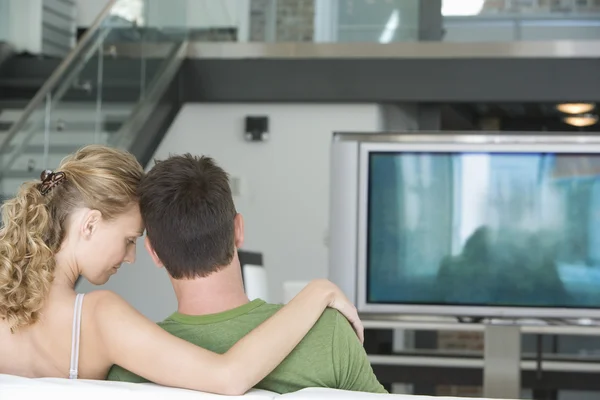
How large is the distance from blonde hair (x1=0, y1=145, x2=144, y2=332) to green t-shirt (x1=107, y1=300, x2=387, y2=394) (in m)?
0.19

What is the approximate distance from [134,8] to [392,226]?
16.2ft

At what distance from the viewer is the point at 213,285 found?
1.76 m

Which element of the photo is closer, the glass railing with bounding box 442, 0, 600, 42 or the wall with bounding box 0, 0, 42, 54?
the glass railing with bounding box 442, 0, 600, 42

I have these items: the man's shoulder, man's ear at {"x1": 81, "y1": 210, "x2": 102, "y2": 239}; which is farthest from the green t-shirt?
man's ear at {"x1": 81, "y1": 210, "x2": 102, "y2": 239}

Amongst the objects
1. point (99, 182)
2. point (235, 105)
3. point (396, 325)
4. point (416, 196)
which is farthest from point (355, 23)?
point (99, 182)

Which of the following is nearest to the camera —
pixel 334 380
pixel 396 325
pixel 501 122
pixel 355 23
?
pixel 334 380

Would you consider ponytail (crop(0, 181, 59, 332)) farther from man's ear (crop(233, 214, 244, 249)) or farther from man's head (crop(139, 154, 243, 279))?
man's ear (crop(233, 214, 244, 249))

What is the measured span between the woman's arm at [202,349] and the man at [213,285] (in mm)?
61

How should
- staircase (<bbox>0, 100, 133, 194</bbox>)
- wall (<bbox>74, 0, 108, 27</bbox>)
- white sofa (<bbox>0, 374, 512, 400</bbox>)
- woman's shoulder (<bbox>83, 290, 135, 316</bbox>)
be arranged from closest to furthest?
white sofa (<bbox>0, 374, 512, 400</bbox>) < woman's shoulder (<bbox>83, 290, 135, 316</bbox>) < staircase (<bbox>0, 100, 133, 194</bbox>) < wall (<bbox>74, 0, 108, 27</bbox>)

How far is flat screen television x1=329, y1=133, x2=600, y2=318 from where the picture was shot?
9.19 feet

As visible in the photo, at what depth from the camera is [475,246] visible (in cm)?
286

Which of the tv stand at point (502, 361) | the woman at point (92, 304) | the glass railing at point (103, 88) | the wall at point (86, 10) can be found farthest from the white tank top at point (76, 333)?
the wall at point (86, 10)

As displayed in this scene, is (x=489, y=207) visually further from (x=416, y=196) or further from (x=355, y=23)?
(x=355, y=23)

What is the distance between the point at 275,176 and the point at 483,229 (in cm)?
532
